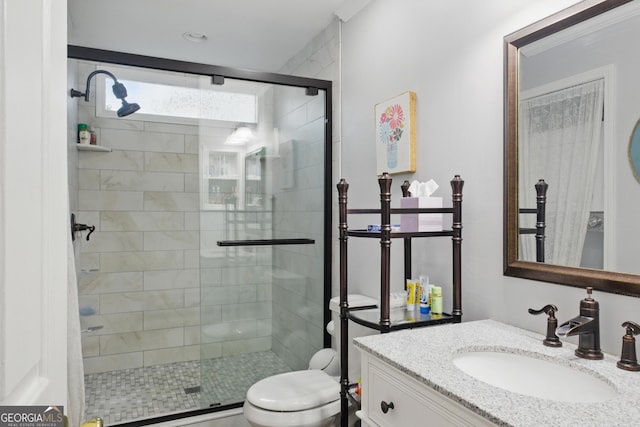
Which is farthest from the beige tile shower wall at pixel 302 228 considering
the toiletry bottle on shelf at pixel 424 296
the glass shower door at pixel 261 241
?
the toiletry bottle on shelf at pixel 424 296

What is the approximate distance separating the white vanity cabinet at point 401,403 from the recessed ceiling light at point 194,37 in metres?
2.59

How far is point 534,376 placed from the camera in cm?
115

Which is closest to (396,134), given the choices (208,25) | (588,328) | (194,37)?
(588,328)

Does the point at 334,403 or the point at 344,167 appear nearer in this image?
the point at 334,403

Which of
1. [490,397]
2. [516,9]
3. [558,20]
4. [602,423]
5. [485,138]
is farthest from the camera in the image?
[485,138]

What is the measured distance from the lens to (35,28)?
53 cm

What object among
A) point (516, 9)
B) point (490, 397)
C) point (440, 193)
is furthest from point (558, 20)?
point (490, 397)

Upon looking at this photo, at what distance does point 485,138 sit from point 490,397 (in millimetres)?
999

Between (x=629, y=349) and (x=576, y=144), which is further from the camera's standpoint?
(x=576, y=144)

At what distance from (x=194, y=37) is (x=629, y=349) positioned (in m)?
3.05

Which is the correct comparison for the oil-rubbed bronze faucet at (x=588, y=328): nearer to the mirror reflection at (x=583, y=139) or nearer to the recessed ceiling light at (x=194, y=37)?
the mirror reflection at (x=583, y=139)

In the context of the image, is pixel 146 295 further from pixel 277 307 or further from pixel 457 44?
pixel 457 44

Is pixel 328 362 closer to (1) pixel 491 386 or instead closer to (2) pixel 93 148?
(1) pixel 491 386

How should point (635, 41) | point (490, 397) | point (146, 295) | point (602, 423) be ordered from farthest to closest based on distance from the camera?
point (146, 295), point (635, 41), point (490, 397), point (602, 423)
